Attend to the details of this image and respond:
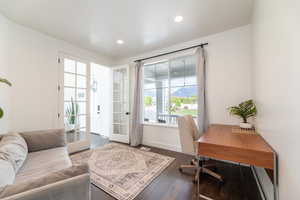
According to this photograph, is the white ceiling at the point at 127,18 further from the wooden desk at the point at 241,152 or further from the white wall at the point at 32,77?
the wooden desk at the point at 241,152

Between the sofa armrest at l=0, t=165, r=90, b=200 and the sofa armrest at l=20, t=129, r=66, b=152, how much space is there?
67.1 inches

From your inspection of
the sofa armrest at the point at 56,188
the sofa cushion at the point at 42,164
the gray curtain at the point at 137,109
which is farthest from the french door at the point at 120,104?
the sofa armrest at the point at 56,188

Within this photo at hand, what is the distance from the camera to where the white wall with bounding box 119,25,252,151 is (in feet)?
7.76

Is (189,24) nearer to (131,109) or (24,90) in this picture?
(131,109)

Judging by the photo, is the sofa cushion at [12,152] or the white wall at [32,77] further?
the white wall at [32,77]

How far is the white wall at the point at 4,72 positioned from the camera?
2055mm

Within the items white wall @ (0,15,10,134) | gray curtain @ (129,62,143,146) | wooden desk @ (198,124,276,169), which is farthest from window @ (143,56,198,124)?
white wall @ (0,15,10,134)

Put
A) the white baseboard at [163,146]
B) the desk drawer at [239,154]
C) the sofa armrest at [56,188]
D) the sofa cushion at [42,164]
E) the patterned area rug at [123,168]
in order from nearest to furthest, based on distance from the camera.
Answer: the sofa armrest at [56,188] → the desk drawer at [239,154] → the sofa cushion at [42,164] → the patterned area rug at [123,168] → the white baseboard at [163,146]

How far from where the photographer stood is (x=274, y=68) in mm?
1111

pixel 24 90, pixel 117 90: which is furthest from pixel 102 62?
pixel 24 90

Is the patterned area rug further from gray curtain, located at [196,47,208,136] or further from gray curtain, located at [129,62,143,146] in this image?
gray curtain, located at [196,47,208,136]

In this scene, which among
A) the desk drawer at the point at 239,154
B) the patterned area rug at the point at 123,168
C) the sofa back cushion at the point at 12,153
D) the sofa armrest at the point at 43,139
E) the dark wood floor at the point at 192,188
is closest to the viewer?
the desk drawer at the point at 239,154

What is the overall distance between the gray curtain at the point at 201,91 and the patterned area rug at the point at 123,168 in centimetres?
100

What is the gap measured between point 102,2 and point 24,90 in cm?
223
